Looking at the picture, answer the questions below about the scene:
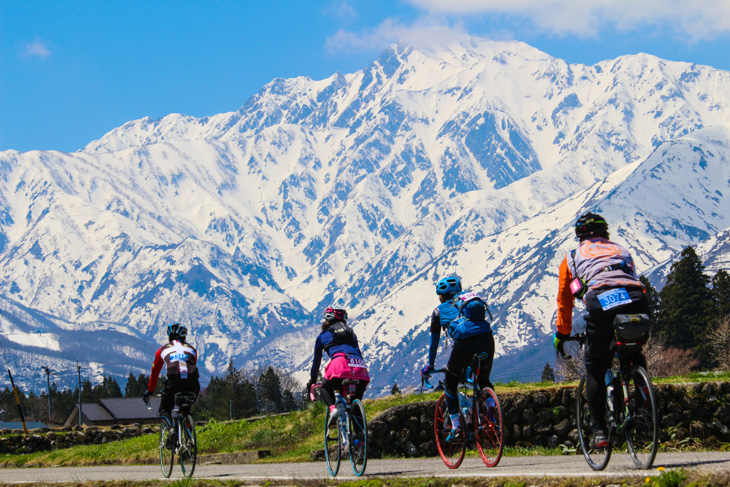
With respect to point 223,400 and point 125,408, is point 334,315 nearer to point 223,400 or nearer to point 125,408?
point 125,408

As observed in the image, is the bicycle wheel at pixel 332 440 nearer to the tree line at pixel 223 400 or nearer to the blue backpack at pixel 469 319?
the blue backpack at pixel 469 319

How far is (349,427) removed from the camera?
13.9 meters

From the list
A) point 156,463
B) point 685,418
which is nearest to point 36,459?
point 156,463

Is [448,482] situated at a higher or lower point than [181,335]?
lower

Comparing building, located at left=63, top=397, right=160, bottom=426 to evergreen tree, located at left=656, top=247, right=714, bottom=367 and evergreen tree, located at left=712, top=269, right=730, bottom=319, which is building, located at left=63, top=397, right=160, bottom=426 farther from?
evergreen tree, located at left=712, top=269, right=730, bottom=319

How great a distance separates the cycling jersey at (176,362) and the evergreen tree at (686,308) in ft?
272

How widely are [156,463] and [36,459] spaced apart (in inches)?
232

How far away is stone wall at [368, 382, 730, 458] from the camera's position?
1569 cm

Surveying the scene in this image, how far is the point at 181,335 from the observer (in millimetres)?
17453

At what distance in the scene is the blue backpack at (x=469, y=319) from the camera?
13008mm

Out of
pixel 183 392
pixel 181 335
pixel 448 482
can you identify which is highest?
pixel 181 335

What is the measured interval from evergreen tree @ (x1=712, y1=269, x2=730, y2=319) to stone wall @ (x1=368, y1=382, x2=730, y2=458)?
83.8 metres

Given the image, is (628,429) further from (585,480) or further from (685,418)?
(685,418)

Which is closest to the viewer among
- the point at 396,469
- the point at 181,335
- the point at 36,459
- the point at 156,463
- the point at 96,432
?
the point at 396,469
